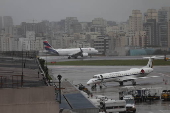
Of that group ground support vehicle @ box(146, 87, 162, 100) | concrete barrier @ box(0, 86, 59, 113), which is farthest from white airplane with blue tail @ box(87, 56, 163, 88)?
concrete barrier @ box(0, 86, 59, 113)

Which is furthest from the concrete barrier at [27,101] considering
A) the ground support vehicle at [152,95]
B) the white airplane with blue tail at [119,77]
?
the white airplane with blue tail at [119,77]

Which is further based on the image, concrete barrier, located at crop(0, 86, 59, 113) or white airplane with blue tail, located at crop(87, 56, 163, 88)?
white airplane with blue tail, located at crop(87, 56, 163, 88)

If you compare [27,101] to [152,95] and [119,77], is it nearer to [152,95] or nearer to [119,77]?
[152,95]

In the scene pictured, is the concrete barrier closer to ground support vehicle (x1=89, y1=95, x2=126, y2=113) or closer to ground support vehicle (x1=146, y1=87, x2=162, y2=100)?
ground support vehicle (x1=89, y1=95, x2=126, y2=113)

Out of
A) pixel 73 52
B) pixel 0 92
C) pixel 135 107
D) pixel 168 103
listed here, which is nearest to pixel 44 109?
pixel 0 92

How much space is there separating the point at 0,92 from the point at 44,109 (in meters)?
1.89

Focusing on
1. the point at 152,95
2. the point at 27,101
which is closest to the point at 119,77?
the point at 152,95

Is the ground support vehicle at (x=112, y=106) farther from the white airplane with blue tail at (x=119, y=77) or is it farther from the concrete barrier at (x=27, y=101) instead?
the white airplane with blue tail at (x=119, y=77)

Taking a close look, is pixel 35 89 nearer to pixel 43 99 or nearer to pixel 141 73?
pixel 43 99

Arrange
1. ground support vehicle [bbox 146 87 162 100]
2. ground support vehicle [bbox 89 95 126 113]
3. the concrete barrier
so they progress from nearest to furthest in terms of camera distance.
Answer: the concrete barrier, ground support vehicle [bbox 89 95 126 113], ground support vehicle [bbox 146 87 162 100]

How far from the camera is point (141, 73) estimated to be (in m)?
60.9

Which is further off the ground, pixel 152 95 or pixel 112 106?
pixel 112 106

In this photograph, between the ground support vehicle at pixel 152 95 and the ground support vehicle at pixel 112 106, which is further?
the ground support vehicle at pixel 152 95

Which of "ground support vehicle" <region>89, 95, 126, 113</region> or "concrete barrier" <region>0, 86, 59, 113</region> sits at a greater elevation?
"concrete barrier" <region>0, 86, 59, 113</region>
